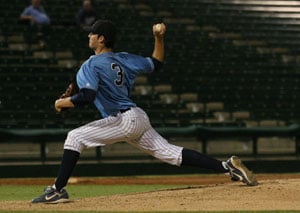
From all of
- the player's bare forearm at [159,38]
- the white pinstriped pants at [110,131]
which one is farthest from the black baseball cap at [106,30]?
the white pinstriped pants at [110,131]

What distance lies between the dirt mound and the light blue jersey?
914mm

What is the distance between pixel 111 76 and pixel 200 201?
1.50m

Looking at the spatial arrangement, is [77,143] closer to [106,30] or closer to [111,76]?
[111,76]

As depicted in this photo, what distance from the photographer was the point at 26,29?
65.6 ft

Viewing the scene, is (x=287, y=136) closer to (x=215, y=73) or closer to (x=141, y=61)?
(x=215, y=73)

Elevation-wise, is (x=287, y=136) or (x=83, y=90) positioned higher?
(x=83, y=90)

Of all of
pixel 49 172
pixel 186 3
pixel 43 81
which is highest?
pixel 186 3

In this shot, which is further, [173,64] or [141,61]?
[173,64]

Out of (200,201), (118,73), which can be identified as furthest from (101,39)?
(200,201)

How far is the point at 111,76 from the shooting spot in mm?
7938

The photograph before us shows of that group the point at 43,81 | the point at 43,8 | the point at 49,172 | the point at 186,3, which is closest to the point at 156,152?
the point at 49,172

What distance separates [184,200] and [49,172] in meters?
7.82

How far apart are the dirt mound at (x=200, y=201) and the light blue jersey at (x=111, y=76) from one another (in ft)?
3.00

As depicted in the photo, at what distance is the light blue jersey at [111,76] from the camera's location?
25.8ft
